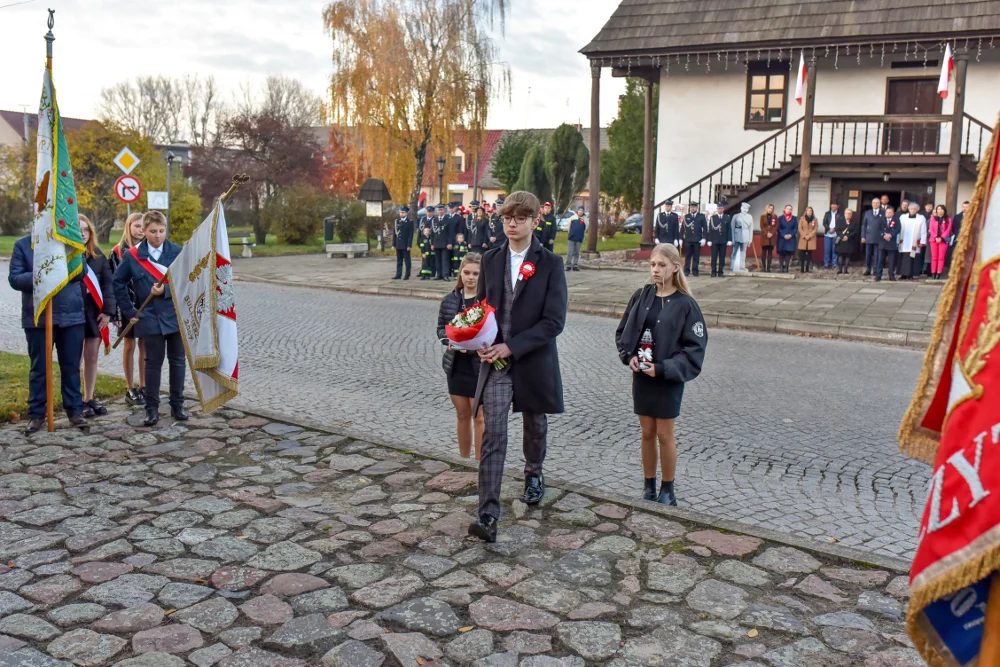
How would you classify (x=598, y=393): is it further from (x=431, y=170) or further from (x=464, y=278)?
(x=431, y=170)

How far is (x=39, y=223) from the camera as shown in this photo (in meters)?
7.68

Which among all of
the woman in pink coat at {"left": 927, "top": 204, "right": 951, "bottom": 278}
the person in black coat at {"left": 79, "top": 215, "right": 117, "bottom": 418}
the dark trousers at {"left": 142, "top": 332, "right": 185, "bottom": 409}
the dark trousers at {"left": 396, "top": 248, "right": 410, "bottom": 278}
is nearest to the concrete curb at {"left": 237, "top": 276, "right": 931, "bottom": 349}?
the dark trousers at {"left": 396, "top": 248, "right": 410, "bottom": 278}

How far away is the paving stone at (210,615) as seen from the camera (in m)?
4.14

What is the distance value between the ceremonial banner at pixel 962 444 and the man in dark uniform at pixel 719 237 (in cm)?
2104

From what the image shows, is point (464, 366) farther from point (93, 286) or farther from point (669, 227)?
point (669, 227)

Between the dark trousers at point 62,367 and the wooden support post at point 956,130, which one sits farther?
the wooden support post at point 956,130

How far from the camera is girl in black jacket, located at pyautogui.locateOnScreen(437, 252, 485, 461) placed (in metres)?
6.30

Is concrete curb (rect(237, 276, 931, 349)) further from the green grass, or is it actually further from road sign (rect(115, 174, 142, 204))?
road sign (rect(115, 174, 142, 204))

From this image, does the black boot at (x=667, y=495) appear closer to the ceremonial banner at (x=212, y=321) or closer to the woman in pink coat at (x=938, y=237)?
the ceremonial banner at (x=212, y=321)

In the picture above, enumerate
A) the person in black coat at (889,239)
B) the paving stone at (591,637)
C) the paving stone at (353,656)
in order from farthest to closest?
the person in black coat at (889,239)
the paving stone at (591,637)
the paving stone at (353,656)

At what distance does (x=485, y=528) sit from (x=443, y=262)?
17.9 m

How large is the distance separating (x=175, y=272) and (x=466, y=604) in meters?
4.49

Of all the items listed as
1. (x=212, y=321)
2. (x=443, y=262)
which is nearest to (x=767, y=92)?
(x=443, y=262)

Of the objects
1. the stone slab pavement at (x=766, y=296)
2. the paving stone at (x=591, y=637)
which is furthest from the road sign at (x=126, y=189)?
the paving stone at (x=591, y=637)
